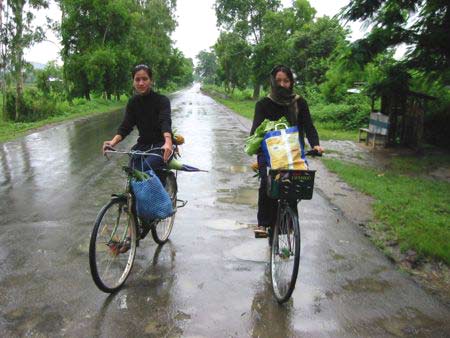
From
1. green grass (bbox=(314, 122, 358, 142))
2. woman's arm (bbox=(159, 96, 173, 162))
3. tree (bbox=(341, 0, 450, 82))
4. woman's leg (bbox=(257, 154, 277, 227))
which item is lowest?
green grass (bbox=(314, 122, 358, 142))

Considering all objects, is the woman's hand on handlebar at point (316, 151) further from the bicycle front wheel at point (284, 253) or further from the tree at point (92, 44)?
the tree at point (92, 44)

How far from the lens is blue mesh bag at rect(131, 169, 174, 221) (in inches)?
156

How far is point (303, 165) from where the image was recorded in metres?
3.78

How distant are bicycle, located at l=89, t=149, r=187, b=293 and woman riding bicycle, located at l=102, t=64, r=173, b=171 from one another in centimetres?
33

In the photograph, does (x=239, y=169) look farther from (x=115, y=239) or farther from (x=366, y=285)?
(x=115, y=239)

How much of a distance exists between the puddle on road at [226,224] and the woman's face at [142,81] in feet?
7.36

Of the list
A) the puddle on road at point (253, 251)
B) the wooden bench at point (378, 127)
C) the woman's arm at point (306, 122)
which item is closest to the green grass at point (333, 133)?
the wooden bench at point (378, 127)

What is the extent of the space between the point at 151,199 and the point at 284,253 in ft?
4.56

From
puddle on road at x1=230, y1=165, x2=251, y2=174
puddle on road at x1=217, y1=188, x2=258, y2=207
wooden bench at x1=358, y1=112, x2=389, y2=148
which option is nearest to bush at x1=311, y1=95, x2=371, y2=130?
wooden bench at x1=358, y1=112, x2=389, y2=148

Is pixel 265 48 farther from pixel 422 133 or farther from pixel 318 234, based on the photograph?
pixel 318 234

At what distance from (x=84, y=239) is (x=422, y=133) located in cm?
1258

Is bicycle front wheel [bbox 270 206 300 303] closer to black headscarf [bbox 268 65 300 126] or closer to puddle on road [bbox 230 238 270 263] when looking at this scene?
puddle on road [bbox 230 238 270 263]

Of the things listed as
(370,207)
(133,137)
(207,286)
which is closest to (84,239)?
(207,286)

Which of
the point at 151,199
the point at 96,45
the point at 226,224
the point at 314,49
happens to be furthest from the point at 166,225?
the point at 96,45
